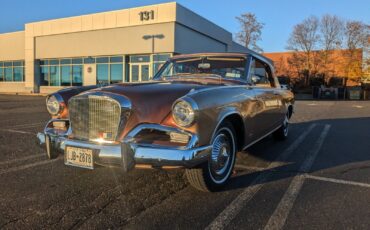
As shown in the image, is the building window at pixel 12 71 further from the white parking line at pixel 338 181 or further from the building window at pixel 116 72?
the white parking line at pixel 338 181

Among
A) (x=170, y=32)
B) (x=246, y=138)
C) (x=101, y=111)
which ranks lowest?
(x=246, y=138)

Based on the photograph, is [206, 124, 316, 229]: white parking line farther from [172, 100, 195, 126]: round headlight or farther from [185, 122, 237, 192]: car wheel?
[172, 100, 195, 126]: round headlight

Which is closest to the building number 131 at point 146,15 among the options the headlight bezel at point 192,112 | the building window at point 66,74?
the building window at point 66,74

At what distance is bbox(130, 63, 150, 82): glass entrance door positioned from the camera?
25328 mm

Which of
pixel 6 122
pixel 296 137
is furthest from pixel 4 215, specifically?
pixel 6 122

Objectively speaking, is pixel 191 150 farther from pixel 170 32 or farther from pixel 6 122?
pixel 170 32

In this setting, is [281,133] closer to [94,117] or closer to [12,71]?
[94,117]

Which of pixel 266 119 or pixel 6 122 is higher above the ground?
pixel 266 119

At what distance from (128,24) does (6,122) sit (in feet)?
56.2

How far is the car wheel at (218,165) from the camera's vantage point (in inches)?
149

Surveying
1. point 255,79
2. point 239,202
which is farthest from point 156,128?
point 255,79

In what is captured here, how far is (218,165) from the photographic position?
13.3 feet

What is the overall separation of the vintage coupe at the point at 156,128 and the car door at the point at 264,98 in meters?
0.47

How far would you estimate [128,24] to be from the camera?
83.5 ft
